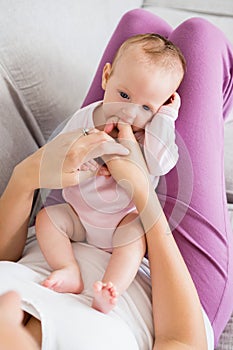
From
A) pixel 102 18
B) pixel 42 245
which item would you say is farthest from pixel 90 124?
pixel 102 18

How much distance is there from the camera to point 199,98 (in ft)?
4.05

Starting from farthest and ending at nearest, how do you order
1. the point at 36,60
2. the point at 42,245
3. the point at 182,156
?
1. the point at 36,60
2. the point at 182,156
3. the point at 42,245

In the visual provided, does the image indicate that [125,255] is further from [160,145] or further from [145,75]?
[145,75]

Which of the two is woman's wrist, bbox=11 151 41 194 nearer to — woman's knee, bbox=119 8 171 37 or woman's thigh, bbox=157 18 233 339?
woman's thigh, bbox=157 18 233 339

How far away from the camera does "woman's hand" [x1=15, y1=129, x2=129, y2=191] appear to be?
0.93 meters

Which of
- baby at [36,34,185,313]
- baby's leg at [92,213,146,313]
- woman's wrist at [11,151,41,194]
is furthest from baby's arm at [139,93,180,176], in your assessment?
woman's wrist at [11,151,41,194]

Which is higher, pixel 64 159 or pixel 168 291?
pixel 64 159

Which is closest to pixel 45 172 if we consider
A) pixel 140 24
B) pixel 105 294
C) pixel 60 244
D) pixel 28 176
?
pixel 28 176

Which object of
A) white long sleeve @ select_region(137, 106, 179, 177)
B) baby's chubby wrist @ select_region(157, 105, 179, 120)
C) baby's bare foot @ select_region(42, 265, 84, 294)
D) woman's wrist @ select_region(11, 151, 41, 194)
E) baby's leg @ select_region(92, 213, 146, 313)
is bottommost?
baby's leg @ select_region(92, 213, 146, 313)

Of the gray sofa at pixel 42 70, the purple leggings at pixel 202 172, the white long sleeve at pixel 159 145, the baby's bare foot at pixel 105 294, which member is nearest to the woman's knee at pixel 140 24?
the purple leggings at pixel 202 172

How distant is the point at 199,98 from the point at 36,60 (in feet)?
1.36

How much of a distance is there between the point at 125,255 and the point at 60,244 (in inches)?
4.7

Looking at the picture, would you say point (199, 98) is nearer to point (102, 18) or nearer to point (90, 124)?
point (90, 124)

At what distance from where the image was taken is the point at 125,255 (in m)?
0.96
